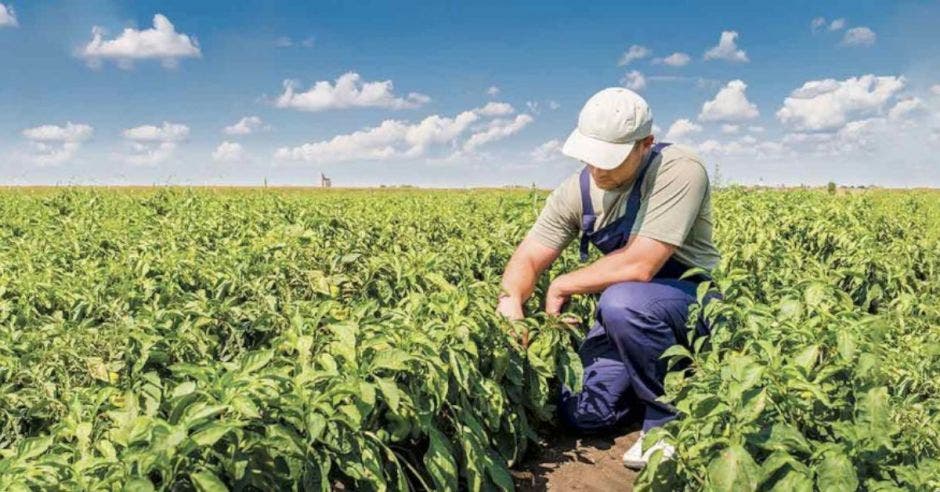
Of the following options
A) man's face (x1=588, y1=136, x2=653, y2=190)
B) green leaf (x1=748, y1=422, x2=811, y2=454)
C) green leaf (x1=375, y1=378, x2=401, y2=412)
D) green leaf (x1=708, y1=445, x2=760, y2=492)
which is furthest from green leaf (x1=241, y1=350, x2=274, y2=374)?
man's face (x1=588, y1=136, x2=653, y2=190)

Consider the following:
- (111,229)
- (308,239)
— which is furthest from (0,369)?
(111,229)

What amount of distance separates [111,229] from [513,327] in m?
4.54

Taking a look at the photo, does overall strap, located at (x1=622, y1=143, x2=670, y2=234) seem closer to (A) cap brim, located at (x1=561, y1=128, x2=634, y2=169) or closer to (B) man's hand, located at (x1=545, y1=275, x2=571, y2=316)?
(A) cap brim, located at (x1=561, y1=128, x2=634, y2=169)

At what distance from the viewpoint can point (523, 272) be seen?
3.76 meters

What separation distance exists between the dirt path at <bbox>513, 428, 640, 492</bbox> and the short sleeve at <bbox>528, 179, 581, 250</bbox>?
0.90m

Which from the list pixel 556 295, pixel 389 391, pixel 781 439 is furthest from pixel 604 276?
pixel 389 391

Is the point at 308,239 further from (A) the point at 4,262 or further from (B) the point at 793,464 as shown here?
(B) the point at 793,464

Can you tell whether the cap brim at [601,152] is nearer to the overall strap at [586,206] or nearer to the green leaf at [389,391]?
the overall strap at [586,206]

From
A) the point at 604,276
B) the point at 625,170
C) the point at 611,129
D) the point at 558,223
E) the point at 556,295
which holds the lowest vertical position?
the point at 556,295

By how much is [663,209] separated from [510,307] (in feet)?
2.55

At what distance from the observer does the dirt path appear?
3.26 m

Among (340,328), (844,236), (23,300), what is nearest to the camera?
(340,328)

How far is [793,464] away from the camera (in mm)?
2150

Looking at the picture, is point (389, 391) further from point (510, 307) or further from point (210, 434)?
point (510, 307)
